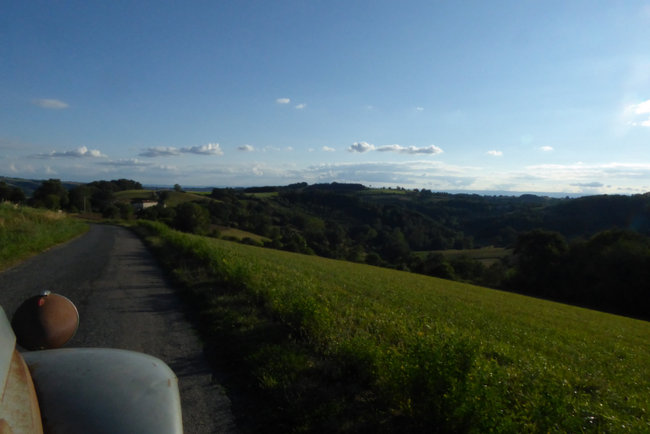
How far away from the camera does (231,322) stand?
6633mm

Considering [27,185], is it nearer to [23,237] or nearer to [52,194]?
[52,194]

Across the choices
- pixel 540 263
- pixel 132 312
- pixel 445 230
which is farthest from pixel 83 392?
pixel 445 230

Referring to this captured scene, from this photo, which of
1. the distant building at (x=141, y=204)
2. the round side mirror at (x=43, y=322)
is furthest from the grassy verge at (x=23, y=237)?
the distant building at (x=141, y=204)

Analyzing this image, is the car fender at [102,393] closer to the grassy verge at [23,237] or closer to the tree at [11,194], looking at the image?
the grassy verge at [23,237]

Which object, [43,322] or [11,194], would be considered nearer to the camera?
[43,322]

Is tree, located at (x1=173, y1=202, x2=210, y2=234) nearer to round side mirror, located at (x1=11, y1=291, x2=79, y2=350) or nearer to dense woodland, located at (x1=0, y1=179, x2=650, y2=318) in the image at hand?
dense woodland, located at (x1=0, y1=179, x2=650, y2=318)

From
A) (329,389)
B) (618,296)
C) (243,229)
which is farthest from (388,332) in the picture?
(243,229)

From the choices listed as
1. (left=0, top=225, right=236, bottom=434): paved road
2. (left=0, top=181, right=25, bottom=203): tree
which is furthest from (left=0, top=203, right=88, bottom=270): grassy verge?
(left=0, top=181, right=25, bottom=203): tree

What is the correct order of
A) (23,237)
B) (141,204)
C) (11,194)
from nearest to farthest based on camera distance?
(23,237), (11,194), (141,204)

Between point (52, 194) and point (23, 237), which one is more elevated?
point (52, 194)

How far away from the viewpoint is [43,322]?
2346mm

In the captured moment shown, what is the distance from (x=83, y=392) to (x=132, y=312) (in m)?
6.19

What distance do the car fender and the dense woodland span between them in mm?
51767

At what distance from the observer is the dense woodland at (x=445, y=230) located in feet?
150
